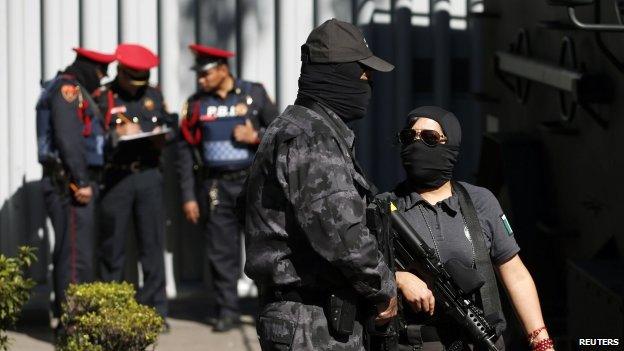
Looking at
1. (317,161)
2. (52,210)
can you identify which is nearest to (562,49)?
(317,161)

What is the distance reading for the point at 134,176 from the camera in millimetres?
8734

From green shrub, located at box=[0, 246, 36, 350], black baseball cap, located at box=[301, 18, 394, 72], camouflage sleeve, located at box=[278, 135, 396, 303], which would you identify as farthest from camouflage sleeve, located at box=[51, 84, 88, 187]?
camouflage sleeve, located at box=[278, 135, 396, 303]

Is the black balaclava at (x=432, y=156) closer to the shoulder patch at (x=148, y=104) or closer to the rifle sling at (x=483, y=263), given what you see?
the rifle sling at (x=483, y=263)

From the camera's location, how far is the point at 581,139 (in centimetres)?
671

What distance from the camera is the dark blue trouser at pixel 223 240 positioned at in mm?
8891

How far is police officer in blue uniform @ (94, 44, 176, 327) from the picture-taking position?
28.2 feet

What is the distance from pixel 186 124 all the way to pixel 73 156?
33.3 inches

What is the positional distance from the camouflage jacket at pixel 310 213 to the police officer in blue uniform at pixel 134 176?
13.1ft

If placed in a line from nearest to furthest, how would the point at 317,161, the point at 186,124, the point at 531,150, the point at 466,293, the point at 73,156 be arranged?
the point at 317,161 < the point at 466,293 < the point at 531,150 < the point at 73,156 < the point at 186,124

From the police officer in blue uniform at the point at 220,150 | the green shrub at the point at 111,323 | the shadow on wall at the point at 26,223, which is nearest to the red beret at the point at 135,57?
the police officer in blue uniform at the point at 220,150

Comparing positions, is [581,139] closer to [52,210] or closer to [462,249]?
[462,249]

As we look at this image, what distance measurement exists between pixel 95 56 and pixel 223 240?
141 cm

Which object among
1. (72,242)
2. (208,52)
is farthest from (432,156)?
(72,242)

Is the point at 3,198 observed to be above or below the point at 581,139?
below
